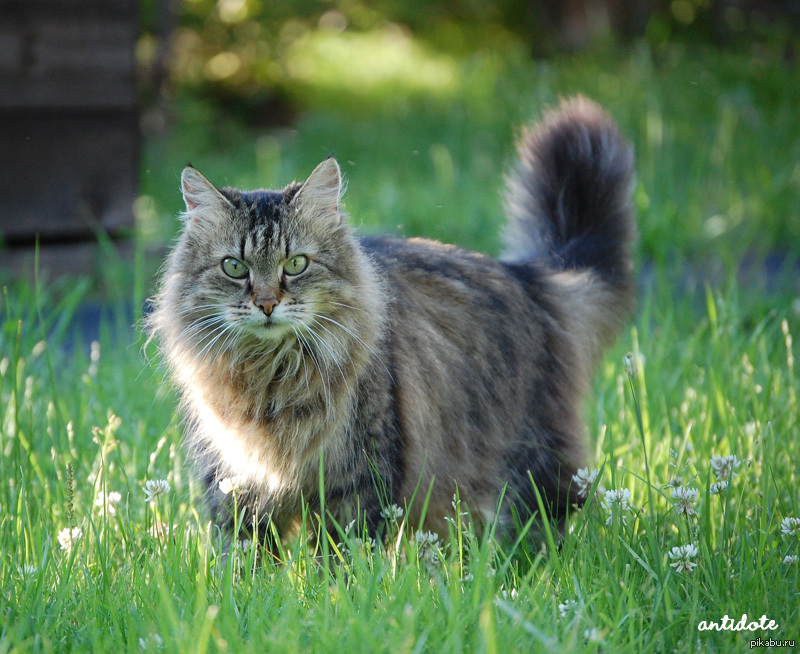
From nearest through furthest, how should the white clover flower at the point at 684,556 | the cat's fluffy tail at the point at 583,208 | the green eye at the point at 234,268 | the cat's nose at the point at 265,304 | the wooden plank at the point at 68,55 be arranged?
the white clover flower at the point at 684,556 → the cat's nose at the point at 265,304 → the green eye at the point at 234,268 → the cat's fluffy tail at the point at 583,208 → the wooden plank at the point at 68,55

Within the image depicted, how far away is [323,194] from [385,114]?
6.81m

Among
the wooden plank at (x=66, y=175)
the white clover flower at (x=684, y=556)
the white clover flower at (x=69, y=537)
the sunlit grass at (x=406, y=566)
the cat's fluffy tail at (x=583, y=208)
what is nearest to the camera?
the sunlit grass at (x=406, y=566)

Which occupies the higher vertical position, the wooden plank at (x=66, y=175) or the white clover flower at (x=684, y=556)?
the wooden plank at (x=66, y=175)

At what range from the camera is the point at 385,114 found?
8797mm

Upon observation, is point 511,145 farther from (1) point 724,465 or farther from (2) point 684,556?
(2) point 684,556

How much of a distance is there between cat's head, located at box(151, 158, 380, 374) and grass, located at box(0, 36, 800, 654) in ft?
1.26

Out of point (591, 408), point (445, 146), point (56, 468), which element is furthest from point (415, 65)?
point (56, 468)

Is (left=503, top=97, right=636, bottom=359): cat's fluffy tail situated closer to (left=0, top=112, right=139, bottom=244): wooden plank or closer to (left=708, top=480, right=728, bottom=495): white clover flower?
(left=708, top=480, right=728, bottom=495): white clover flower

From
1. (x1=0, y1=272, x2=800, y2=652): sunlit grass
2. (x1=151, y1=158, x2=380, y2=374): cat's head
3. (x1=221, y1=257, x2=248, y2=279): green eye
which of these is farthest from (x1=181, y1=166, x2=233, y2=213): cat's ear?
(x1=0, y1=272, x2=800, y2=652): sunlit grass

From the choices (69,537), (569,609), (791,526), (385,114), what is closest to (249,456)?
(69,537)

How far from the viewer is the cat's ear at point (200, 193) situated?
221cm

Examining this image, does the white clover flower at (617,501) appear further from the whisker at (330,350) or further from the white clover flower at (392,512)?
the whisker at (330,350)

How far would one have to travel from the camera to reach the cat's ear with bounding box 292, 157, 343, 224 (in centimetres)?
223

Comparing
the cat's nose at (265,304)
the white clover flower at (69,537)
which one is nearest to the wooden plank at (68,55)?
the cat's nose at (265,304)
